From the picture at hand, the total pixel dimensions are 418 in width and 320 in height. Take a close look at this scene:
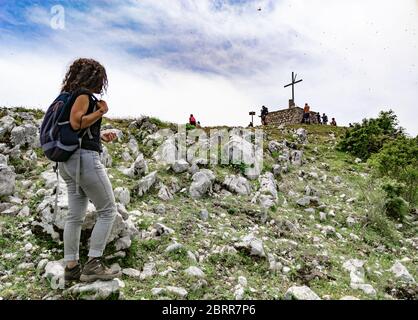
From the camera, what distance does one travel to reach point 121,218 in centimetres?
568

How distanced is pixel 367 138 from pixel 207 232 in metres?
12.7

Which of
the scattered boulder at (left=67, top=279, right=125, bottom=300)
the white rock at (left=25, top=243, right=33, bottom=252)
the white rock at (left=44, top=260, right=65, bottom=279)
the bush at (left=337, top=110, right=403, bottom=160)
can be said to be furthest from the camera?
the bush at (left=337, top=110, right=403, bottom=160)

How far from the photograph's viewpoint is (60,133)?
4.13 meters

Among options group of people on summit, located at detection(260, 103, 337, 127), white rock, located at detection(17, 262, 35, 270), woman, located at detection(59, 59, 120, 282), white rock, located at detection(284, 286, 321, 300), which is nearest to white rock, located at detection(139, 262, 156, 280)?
woman, located at detection(59, 59, 120, 282)

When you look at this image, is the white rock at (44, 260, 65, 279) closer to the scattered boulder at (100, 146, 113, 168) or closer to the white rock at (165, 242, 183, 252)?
the white rock at (165, 242, 183, 252)

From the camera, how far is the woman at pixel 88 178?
422 cm

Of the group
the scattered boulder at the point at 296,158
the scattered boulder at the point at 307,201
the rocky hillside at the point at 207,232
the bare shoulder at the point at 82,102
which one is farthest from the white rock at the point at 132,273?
the scattered boulder at the point at 296,158

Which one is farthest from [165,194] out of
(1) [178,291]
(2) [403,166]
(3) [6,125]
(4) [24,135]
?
(2) [403,166]

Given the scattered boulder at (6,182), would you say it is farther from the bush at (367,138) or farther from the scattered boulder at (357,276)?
the bush at (367,138)

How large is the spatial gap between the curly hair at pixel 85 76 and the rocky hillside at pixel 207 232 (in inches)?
75.8

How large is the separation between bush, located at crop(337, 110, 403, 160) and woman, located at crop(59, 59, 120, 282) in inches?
565

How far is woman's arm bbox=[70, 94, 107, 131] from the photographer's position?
4.11m

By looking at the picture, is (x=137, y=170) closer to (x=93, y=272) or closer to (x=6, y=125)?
(x=6, y=125)
